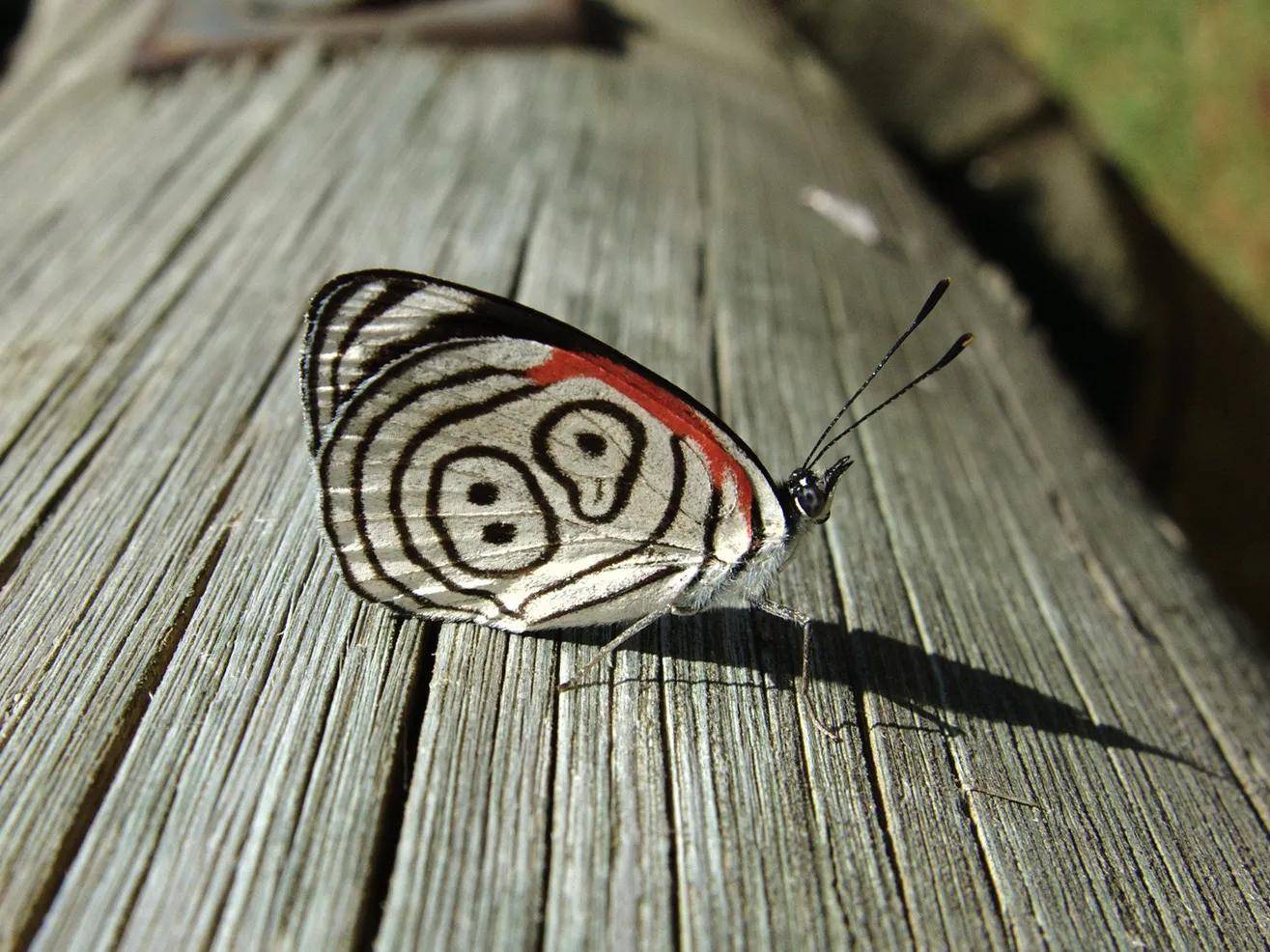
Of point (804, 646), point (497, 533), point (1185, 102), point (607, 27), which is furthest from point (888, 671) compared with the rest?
point (1185, 102)

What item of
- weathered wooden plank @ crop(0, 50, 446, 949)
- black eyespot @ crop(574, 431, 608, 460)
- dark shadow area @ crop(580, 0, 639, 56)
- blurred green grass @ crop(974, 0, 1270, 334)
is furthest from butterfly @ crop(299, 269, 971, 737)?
blurred green grass @ crop(974, 0, 1270, 334)

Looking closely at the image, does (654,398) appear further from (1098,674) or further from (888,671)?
(1098,674)

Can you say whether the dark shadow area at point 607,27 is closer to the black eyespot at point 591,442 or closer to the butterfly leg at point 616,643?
the black eyespot at point 591,442

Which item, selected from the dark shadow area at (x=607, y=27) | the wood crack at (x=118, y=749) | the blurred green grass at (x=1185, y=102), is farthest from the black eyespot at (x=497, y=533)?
the blurred green grass at (x=1185, y=102)

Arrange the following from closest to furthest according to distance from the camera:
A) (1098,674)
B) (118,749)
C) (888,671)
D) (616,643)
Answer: (118,749), (616,643), (888,671), (1098,674)

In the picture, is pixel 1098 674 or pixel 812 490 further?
pixel 1098 674

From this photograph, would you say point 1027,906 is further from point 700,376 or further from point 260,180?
point 260,180
